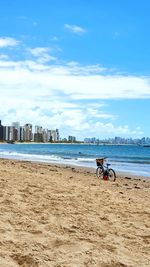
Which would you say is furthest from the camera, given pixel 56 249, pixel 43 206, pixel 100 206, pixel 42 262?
pixel 100 206

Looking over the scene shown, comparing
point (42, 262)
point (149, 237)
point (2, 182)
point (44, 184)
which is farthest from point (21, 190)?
point (42, 262)

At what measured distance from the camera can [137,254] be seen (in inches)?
277

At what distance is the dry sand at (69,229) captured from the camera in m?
6.53

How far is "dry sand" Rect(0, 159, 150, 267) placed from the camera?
6.53 metres

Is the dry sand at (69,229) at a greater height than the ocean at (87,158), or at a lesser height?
greater

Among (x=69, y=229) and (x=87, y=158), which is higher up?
(x=69, y=229)

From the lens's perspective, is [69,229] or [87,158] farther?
[87,158]

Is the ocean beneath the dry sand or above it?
beneath

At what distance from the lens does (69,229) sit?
26.2 feet

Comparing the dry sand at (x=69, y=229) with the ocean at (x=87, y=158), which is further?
the ocean at (x=87, y=158)

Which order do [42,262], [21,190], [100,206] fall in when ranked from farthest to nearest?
[21,190] → [100,206] → [42,262]

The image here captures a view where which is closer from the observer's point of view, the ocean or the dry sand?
the dry sand

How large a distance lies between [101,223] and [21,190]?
324 centimetres

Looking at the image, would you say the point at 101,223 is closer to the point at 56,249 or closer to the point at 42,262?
the point at 56,249
